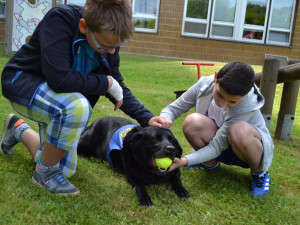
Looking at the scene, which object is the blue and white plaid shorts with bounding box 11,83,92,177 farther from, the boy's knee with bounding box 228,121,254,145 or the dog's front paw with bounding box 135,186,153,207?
the boy's knee with bounding box 228,121,254,145

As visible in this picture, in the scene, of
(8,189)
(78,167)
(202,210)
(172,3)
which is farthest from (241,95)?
(172,3)

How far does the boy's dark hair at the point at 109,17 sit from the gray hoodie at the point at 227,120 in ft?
3.45

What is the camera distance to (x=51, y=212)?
7.15 feet

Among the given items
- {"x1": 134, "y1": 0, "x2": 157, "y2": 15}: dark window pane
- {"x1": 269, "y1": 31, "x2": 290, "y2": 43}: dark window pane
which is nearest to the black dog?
{"x1": 134, "y1": 0, "x2": 157, "y2": 15}: dark window pane

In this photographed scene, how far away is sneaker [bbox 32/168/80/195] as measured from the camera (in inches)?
97.3

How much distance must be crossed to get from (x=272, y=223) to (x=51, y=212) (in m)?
1.45

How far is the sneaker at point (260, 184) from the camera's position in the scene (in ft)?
9.45

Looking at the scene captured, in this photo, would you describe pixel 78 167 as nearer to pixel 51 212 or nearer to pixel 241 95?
pixel 51 212

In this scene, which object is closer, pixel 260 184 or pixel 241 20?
pixel 260 184

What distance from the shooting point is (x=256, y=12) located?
1470cm

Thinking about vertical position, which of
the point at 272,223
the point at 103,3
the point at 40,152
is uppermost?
the point at 103,3

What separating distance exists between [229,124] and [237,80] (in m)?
0.46

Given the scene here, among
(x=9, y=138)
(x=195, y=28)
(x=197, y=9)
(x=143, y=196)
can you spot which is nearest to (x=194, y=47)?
(x=195, y=28)

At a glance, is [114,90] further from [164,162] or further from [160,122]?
[164,162]
